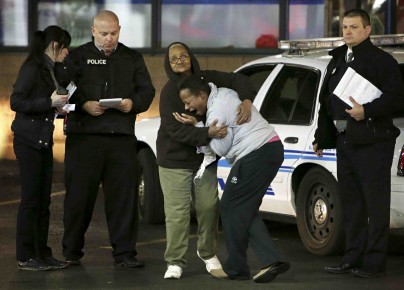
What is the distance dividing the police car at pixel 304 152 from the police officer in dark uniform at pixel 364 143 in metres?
0.47

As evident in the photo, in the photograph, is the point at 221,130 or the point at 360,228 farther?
the point at 360,228

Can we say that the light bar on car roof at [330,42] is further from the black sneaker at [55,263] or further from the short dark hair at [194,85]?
the black sneaker at [55,263]

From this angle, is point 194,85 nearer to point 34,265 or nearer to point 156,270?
point 156,270

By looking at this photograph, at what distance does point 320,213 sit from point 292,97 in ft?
3.69

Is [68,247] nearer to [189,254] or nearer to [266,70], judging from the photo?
[189,254]

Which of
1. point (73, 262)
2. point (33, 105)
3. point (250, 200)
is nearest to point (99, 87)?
point (33, 105)

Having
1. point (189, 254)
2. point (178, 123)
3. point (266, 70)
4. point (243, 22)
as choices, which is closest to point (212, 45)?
point (243, 22)

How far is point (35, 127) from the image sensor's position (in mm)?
9859

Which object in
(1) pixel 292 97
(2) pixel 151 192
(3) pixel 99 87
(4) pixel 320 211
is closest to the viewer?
(3) pixel 99 87

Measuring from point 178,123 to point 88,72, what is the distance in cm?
97

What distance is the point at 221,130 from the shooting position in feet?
30.4

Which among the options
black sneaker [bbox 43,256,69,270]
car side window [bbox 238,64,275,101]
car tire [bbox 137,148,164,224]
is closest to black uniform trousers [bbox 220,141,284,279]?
black sneaker [bbox 43,256,69,270]

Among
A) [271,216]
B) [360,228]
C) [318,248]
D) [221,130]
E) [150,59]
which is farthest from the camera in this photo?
[150,59]

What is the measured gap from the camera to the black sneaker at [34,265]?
10016 millimetres
